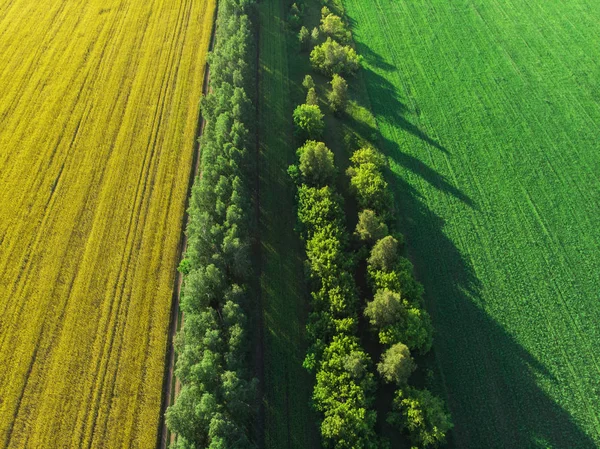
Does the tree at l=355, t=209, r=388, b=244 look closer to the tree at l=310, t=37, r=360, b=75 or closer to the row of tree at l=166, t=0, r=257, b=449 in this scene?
the row of tree at l=166, t=0, r=257, b=449

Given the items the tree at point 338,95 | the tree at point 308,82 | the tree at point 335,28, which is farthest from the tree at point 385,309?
the tree at point 335,28

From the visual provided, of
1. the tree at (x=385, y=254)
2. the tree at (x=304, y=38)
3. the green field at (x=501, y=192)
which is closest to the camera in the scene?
the green field at (x=501, y=192)

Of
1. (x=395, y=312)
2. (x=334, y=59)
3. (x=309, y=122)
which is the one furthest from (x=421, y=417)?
(x=334, y=59)

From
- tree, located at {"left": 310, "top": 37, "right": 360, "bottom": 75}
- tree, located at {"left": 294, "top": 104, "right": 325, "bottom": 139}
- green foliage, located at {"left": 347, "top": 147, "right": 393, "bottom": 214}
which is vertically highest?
tree, located at {"left": 310, "top": 37, "right": 360, "bottom": 75}

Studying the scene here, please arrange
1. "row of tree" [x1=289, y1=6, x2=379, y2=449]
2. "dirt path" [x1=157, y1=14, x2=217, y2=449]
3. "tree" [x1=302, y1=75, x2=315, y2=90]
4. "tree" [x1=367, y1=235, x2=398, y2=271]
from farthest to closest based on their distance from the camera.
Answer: "tree" [x1=302, y1=75, x2=315, y2=90] → "tree" [x1=367, y1=235, x2=398, y2=271] → "dirt path" [x1=157, y1=14, x2=217, y2=449] → "row of tree" [x1=289, y1=6, x2=379, y2=449]

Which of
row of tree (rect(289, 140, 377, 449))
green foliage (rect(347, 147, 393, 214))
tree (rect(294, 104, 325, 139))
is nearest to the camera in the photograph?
row of tree (rect(289, 140, 377, 449))

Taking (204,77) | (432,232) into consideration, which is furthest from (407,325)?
(204,77)

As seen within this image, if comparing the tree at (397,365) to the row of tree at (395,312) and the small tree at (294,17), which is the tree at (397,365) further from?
the small tree at (294,17)

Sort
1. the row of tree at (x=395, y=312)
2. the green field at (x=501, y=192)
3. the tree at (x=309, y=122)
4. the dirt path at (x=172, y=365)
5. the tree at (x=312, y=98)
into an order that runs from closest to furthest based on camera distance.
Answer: the row of tree at (x=395, y=312) < the dirt path at (x=172, y=365) < the green field at (x=501, y=192) < the tree at (x=309, y=122) < the tree at (x=312, y=98)

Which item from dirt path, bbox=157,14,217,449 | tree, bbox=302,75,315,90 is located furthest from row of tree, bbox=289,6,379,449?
dirt path, bbox=157,14,217,449

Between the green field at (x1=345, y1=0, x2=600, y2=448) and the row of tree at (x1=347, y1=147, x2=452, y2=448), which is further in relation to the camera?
the green field at (x1=345, y1=0, x2=600, y2=448)
